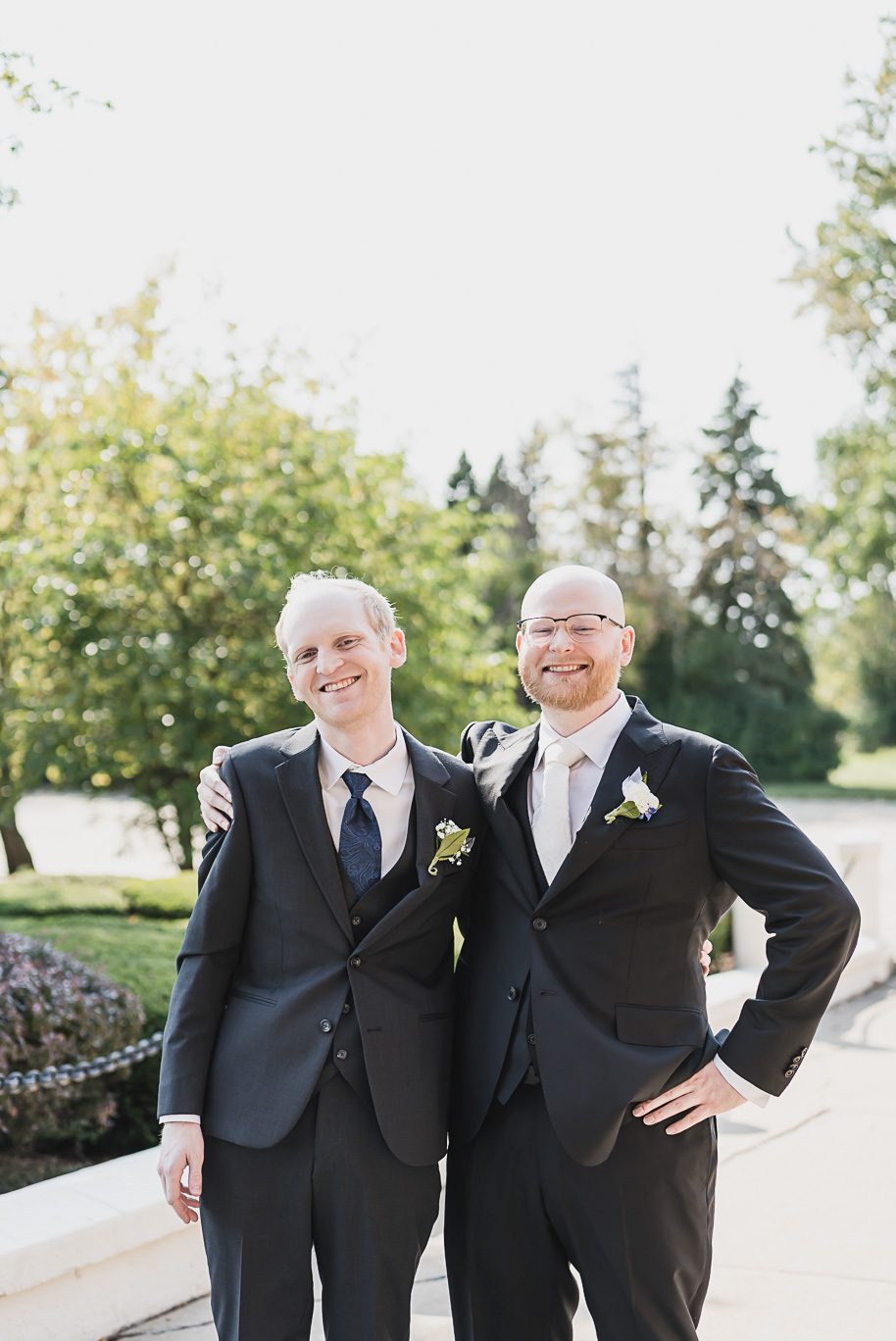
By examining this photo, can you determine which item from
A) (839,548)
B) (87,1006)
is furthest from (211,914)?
(839,548)

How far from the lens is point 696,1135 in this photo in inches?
98.3

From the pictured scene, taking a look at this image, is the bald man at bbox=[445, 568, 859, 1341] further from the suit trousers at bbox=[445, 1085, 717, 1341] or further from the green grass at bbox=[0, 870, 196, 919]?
the green grass at bbox=[0, 870, 196, 919]

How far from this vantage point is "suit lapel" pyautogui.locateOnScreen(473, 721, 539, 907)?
2.53m

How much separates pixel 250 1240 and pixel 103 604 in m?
6.94

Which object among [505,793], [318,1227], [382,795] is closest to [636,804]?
[505,793]

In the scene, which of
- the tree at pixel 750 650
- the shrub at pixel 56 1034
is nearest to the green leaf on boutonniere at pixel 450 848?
the shrub at pixel 56 1034

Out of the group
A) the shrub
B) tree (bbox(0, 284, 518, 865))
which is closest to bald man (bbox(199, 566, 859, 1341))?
the shrub

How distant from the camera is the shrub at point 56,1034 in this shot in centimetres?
408

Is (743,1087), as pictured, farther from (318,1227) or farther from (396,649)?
(396,649)

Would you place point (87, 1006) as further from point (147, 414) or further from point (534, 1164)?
point (147, 414)

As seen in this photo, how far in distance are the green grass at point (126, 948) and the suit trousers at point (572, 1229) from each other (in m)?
2.66

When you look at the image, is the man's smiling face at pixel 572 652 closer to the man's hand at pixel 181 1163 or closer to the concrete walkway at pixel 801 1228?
the man's hand at pixel 181 1163

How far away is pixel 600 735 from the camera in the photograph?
263 centimetres

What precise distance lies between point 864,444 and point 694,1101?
83.2ft
